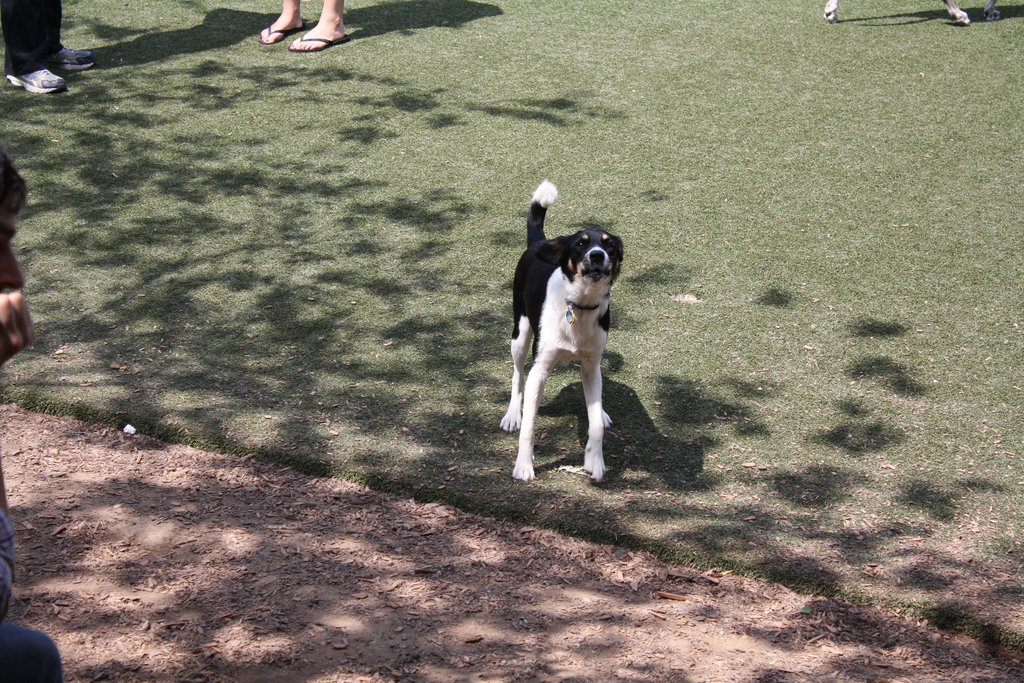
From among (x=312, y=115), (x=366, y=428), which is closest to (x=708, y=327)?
(x=366, y=428)

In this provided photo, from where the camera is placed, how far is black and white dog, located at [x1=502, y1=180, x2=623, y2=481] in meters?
4.44

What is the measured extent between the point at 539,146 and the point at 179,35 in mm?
4707

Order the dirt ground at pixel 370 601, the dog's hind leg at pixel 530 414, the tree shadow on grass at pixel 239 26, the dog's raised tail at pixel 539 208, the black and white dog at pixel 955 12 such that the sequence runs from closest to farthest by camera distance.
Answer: the dirt ground at pixel 370 601 < the dog's hind leg at pixel 530 414 < the dog's raised tail at pixel 539 208 < the tree shadow on grass at pixel 239 26 < the black and white dog at pixel 955 12

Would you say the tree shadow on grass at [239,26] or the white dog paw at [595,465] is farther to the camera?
the tree shadow on grass at [239,26]

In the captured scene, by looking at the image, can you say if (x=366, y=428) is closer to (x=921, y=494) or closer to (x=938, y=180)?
(x=921, y=494)

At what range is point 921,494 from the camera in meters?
4.84

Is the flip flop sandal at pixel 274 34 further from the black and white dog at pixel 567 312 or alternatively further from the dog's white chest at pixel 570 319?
the dog's white chest at pixel 570 319

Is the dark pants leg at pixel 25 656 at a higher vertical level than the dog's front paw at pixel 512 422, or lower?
higher

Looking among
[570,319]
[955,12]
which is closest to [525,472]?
[570,319]

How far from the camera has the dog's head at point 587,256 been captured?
4359mm

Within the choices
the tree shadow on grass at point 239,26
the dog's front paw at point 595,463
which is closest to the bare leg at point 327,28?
the tree shadow on grass at point 239,26

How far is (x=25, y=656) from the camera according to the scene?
2.03 m

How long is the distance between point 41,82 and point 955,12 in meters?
9.59

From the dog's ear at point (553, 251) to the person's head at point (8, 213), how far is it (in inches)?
111
